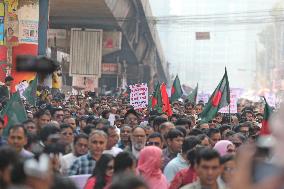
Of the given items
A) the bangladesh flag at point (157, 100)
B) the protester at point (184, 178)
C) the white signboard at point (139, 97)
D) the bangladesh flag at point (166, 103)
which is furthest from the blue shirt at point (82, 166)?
the white signboard at point (139, 97)

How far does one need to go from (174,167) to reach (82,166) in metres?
0.83

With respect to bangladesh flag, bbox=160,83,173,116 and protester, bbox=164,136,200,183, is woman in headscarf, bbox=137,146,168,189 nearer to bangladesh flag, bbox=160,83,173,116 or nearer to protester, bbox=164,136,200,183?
protester, bbox=164,136,200,183

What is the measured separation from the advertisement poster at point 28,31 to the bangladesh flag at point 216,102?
9867 mm

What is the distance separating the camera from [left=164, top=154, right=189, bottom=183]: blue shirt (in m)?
6.98

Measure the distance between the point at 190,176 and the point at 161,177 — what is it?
0.31 m

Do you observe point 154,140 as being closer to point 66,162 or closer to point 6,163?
point 66,162

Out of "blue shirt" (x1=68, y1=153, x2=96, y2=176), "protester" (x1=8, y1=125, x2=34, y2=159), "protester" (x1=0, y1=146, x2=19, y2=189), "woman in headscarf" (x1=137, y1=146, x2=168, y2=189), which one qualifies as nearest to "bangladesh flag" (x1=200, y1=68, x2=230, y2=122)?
"blue shirt" (x1=68, y1=153, x2=96, y2=176)

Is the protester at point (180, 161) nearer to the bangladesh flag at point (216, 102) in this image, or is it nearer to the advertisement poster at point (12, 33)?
the bangladesh flag at point (216, 102)

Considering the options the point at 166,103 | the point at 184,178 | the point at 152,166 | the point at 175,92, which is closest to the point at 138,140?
the point at 152,166

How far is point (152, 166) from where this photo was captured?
6277mm

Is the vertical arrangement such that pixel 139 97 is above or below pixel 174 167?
above

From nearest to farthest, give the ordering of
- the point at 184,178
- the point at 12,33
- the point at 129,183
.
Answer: the point at 129,183, the point at 184,178, the point at 12,33

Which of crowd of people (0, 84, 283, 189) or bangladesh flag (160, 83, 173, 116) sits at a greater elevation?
bangladesh flag (160, 83, 173, 116)

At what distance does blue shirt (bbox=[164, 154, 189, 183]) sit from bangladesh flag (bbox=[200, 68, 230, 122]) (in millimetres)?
5741
